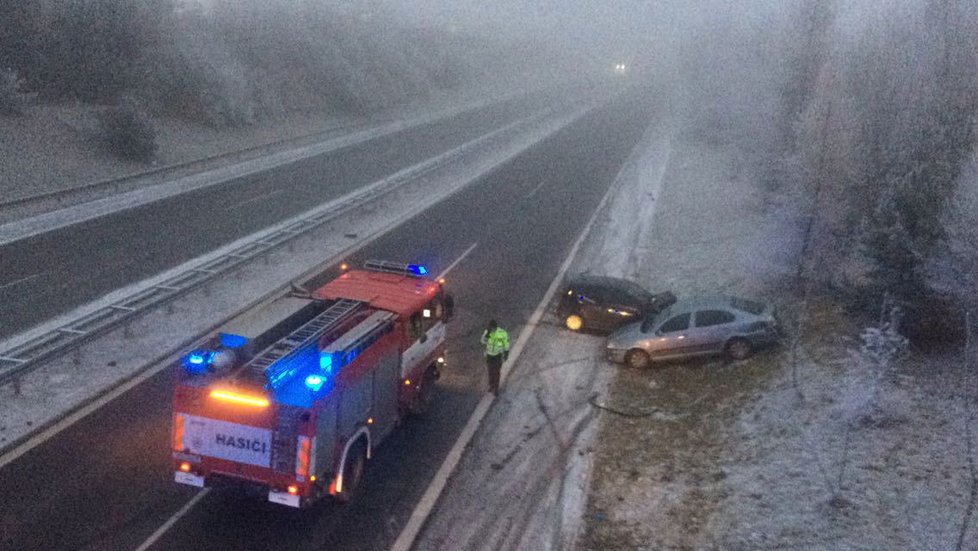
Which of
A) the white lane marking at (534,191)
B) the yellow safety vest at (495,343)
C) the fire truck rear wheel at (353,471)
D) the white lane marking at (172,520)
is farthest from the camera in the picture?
the white lane marking at (534,191)

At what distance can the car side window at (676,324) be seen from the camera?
1625 centimetres

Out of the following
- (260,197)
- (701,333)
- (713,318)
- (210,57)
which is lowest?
(260,197)

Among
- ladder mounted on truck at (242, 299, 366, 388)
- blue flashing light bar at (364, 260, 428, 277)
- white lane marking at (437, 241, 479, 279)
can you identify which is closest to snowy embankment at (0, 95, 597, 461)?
white lane marking at (437, 241, 479, 279)

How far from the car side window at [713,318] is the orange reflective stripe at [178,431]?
1017 centimetres

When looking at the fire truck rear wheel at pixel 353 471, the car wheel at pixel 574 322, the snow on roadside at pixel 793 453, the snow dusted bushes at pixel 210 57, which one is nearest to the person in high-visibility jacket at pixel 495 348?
the snow on roadside at pixel 793 453

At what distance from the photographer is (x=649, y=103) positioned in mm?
89250

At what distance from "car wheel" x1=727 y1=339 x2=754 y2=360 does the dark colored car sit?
107 inches

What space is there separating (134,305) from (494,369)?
8.37 m

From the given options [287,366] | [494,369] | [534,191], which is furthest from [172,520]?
[534,191]

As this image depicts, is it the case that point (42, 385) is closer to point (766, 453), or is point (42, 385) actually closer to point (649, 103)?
point (766, 453)

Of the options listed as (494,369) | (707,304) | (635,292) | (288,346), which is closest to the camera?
(288,346)

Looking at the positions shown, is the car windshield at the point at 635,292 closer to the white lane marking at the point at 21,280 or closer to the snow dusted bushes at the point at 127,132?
the white lane marking at the point at 21,280

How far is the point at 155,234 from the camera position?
25281 millimetres

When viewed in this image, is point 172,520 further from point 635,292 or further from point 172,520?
point 635,292
